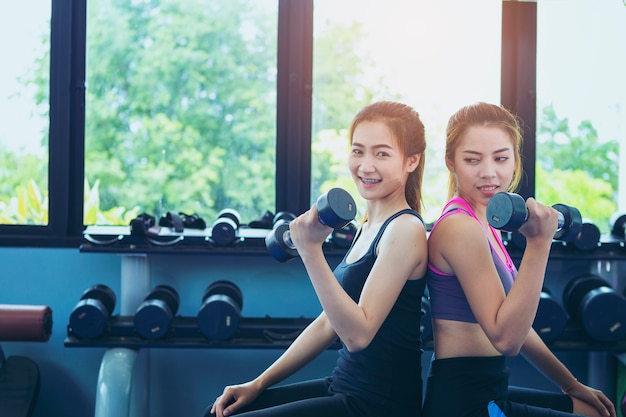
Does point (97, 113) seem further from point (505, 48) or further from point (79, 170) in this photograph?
point (505, 48)

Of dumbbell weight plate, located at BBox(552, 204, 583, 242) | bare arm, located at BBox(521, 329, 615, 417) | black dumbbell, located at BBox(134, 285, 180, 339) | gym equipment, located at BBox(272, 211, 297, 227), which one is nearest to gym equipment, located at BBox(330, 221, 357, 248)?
gym equipment, located at BBox(272, 211, 297, 227)

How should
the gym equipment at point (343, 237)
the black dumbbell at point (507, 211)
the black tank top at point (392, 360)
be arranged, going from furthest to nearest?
the gym equipment at point (343, 237) → the black tank top at point (392, 360) → the black dumbbell at point (507, 211)

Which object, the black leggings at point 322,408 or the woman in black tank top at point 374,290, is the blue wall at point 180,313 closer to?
the woman in black tank top at point 374,290

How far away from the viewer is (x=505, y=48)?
10.6 ft

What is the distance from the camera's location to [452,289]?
4.90 feet

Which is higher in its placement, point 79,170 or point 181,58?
point 181,58

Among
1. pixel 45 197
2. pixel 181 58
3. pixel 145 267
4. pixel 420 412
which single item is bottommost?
pixel 420 412

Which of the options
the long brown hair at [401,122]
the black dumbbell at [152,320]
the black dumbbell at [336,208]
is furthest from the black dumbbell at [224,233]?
the black dumbbell at [336,208]

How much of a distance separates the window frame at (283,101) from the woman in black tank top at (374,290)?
61.2 inches

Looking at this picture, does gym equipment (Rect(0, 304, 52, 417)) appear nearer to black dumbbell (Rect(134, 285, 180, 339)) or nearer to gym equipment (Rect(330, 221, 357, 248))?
black dumbbell (Rect(134, 285, 180, 339))

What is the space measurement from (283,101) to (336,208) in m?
1.97

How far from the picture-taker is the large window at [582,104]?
3193 millimetres

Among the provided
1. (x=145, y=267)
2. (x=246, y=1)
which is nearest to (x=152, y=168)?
(x=145, y=267)

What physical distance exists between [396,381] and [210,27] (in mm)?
2129
